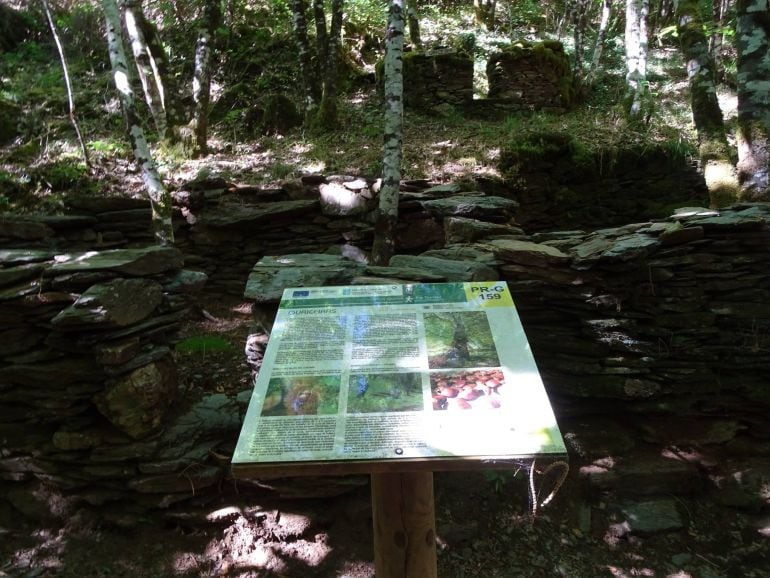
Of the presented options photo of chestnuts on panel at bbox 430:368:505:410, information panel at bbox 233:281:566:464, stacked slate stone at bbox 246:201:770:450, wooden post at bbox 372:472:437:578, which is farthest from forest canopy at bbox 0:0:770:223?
wooden post at bbox 372:472:437:578

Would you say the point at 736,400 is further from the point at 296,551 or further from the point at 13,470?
the point at 13,470

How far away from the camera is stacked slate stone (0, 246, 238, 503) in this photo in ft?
11.4

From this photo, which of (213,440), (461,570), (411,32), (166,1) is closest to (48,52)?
(166,1)

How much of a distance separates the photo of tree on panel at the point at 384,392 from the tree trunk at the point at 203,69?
830 centimetres

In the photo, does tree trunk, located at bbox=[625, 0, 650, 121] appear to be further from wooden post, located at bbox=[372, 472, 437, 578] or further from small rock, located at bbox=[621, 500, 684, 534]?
wooden post, located at bbox=[372, 472, 437, 578]

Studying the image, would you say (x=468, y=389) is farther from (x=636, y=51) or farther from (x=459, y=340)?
(x=636, y=51)

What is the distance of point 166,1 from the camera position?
13375 millimetres

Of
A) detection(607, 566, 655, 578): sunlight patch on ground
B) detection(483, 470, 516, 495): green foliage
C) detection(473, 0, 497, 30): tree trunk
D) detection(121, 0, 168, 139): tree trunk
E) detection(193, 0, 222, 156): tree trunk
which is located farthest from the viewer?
detection(473, 0, 497, 30): tree trunk

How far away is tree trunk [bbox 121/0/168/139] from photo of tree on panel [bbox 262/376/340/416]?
308 inches

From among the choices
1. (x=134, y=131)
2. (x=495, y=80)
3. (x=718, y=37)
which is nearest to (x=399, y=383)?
(x=134, y=131)

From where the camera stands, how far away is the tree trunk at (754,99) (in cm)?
535

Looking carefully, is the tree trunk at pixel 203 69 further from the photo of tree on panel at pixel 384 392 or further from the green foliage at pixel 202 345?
the photo of tree on panel at pixel 384 392

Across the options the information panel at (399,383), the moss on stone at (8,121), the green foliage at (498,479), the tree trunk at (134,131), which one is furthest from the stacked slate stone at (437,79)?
the information panel at (399,383)

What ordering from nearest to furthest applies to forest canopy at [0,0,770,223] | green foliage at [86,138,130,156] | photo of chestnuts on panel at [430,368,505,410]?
1. photo of chestnuts on panel at [430,368,505,410]
2. forest canopy at [0,0,770,223]
3. green foliage at [86,138,130,156]
